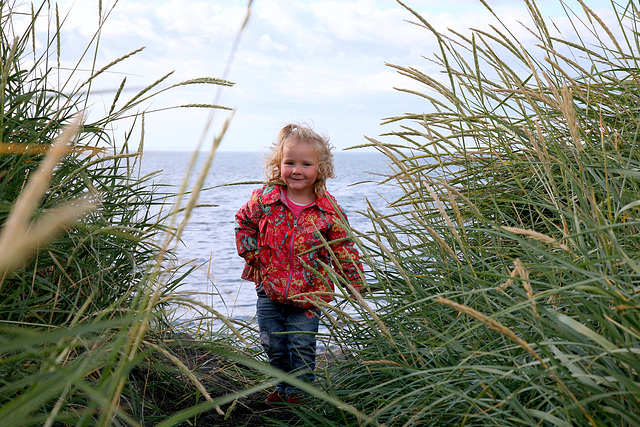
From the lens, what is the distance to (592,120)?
2299mm

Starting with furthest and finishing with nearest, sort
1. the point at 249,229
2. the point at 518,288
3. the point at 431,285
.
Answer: the point at 249,229 < the point at 431,285 < the point at 518,288

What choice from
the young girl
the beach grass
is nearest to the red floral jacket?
the young girl

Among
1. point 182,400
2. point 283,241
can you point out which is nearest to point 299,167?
point 283,241

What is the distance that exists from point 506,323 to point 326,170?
1.76 metres

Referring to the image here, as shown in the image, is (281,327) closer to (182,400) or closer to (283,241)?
(283,241)

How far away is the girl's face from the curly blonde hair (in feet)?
0.10

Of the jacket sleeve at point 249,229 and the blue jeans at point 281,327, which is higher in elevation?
the jacket sleeve at point 249,229

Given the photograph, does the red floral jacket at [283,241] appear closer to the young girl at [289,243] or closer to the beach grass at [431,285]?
the young girl at [289,243]

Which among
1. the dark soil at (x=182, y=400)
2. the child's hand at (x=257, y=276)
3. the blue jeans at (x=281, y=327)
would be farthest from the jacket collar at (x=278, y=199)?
the dark soil at (x=182, y=400)

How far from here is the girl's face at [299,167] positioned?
9.74 feet

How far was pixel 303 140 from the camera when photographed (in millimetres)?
3045

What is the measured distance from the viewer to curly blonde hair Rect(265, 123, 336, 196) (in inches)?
119

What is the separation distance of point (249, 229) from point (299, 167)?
0.42m

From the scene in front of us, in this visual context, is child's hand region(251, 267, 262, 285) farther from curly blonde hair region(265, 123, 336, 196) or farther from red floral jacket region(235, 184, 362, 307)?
curly blonde hair region(265, 123, 336, 196)
